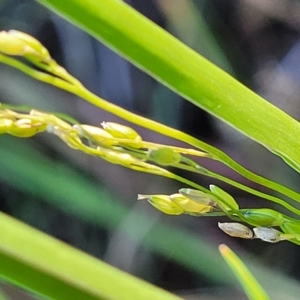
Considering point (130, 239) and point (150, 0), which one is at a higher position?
point (150, 0)

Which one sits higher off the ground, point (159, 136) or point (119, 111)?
point (159, 136)

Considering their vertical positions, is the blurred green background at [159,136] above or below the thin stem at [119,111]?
above

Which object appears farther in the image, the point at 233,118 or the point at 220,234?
the point at 220,234

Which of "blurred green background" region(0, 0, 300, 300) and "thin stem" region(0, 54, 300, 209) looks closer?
"thin stem" region(0, 54, 300, 209)

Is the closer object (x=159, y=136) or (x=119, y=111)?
(x=119, y=111)

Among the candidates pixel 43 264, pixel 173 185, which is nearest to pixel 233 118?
pixel 43 264

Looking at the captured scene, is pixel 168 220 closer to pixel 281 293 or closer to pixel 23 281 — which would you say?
pixel 281 293

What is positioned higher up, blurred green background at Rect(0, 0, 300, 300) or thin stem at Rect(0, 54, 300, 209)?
blurred green background at Rect(0, 0, 300, 300)

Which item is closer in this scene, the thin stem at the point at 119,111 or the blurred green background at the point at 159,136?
the thin stem at the point at 119,111
